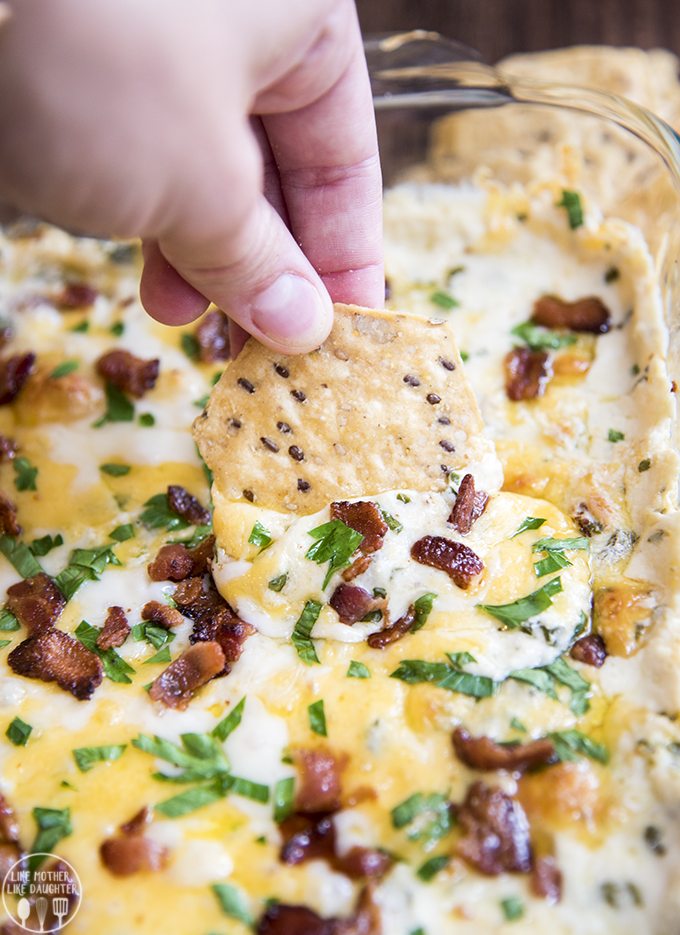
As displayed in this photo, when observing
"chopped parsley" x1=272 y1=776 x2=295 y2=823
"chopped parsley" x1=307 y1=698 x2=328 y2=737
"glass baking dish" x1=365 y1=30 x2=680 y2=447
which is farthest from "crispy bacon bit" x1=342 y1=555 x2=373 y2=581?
"glass baking dish" x1=365 y1=30 x2=680 y2=447

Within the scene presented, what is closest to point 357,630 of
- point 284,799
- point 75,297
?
point 284,799

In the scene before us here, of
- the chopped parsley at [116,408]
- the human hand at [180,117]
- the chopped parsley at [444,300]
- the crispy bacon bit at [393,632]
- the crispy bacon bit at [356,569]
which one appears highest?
the human hand at [180,117]

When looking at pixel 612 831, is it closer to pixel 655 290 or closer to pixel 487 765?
pixel 487 765

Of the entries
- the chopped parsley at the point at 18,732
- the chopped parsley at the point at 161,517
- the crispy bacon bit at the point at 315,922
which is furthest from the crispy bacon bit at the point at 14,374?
the crispy bacon bit at the point at 315,922

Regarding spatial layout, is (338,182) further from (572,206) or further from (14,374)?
(14,374)

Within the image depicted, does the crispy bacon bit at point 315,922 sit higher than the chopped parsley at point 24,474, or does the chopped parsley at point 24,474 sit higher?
the chopped parsley at point 24,474

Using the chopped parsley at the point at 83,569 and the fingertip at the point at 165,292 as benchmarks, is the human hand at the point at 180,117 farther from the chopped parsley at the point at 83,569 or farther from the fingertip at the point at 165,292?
the chopped parsley at the point at 83,569

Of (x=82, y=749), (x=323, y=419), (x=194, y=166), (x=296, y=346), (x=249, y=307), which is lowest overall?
(x=82, y=749)

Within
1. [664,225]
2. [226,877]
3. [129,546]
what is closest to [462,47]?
[664,225]
